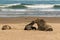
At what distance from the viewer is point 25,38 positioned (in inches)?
261


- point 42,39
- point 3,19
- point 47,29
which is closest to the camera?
point 42,39

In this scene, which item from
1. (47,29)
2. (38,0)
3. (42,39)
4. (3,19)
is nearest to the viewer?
(42,39)

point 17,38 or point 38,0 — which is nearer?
point 17,38

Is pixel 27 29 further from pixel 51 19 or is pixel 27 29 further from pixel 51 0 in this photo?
pixel 51 0

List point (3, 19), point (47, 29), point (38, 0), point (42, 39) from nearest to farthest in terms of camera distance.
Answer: point (42, 39) → point (47, 29) → point (3, 19) → point (38, 0)

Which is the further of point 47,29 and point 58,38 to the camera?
point 47,29

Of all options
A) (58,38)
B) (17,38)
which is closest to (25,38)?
(17,38)

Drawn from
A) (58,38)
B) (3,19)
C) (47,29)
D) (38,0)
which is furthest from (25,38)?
(38,0)

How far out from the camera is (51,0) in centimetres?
3356

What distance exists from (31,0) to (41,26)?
81.1 feet

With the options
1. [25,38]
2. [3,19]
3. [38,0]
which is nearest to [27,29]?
[25,38]

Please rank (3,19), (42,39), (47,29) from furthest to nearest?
(3,19)
(47,29)
(42,39)

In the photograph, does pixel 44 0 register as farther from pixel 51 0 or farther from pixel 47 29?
pixel 47 29

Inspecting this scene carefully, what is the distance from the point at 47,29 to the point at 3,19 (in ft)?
20.1
